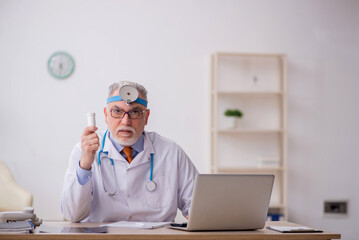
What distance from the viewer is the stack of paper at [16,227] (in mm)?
2117

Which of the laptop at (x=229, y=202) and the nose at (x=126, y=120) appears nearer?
the laptop at (x=229, y=202)

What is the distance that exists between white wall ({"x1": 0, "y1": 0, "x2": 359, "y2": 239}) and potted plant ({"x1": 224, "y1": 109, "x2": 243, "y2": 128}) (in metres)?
0.22

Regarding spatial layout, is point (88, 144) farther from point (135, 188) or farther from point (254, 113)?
point (254, 113)

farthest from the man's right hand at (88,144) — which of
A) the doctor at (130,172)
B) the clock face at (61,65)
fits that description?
the clock face at (61,65)

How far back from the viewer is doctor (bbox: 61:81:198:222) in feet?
8.79

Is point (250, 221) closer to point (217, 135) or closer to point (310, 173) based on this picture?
point (217, 135)

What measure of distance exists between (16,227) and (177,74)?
9.88ft

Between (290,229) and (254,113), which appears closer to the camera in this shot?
(290,229)

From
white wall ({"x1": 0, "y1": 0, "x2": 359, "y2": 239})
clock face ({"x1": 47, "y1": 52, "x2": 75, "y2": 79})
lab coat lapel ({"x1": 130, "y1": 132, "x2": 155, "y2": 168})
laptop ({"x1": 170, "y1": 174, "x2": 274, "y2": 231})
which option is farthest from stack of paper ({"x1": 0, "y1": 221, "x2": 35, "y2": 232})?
clock face ({"x1": 47, "y1": 52, "x2": 75, "y2": 79})

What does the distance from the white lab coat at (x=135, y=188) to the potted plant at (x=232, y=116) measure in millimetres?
2007

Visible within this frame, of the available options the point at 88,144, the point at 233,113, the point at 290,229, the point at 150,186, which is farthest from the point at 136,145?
the point at 233,113

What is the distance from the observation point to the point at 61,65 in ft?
15.6

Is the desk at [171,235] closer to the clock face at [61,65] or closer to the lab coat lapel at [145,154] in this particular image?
the lab coat lapel at [145,154]

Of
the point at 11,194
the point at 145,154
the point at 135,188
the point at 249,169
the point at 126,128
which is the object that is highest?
the point at 126,128
